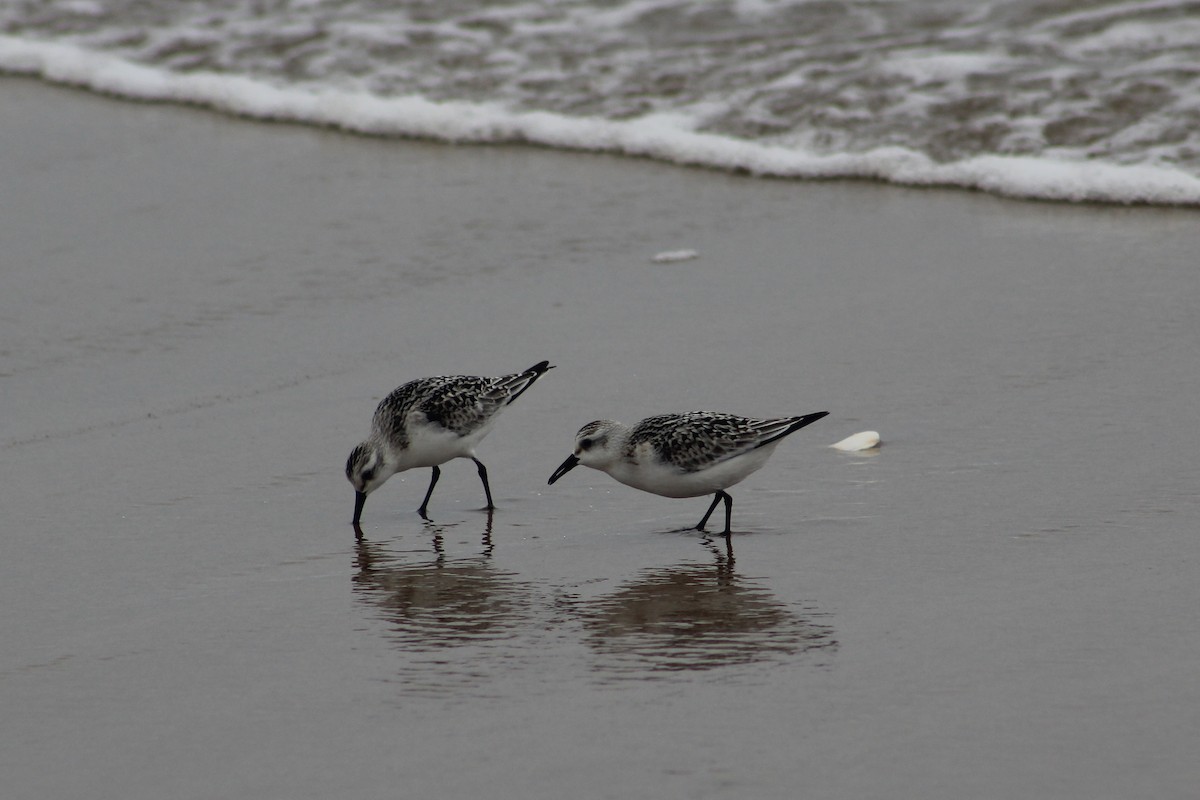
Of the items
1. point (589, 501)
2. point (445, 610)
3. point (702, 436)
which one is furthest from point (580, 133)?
point (445, 610)

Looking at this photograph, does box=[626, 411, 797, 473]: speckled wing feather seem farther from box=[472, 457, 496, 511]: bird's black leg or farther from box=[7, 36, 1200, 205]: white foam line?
box=[7, 36, 1200, 205]: white foam line

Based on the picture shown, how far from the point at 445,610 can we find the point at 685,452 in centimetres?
118

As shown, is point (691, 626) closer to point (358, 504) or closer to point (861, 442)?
point (358, 504)

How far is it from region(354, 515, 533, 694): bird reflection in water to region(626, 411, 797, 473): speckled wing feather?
72 centimetres

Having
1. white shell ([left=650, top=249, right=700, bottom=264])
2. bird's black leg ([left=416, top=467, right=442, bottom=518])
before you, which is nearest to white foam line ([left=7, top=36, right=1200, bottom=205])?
white shell ([left=650, top=249, right=700, bottom=264])

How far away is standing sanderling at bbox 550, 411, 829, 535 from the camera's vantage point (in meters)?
6.14

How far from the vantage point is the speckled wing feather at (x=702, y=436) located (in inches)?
241

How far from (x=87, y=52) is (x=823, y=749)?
13.1 metres

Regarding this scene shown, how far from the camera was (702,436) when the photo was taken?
617 cm

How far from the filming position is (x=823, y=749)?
421 centimetres

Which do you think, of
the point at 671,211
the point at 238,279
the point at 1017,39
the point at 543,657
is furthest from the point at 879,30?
the point at 543,657

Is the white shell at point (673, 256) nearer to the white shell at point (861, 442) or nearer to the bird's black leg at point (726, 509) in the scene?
the white shell at point (861, 442)

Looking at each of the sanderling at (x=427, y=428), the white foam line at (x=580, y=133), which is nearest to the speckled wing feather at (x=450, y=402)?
the sanderling at (x=427, y=428)

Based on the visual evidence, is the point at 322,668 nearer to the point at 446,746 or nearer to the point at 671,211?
the point at 446,746
